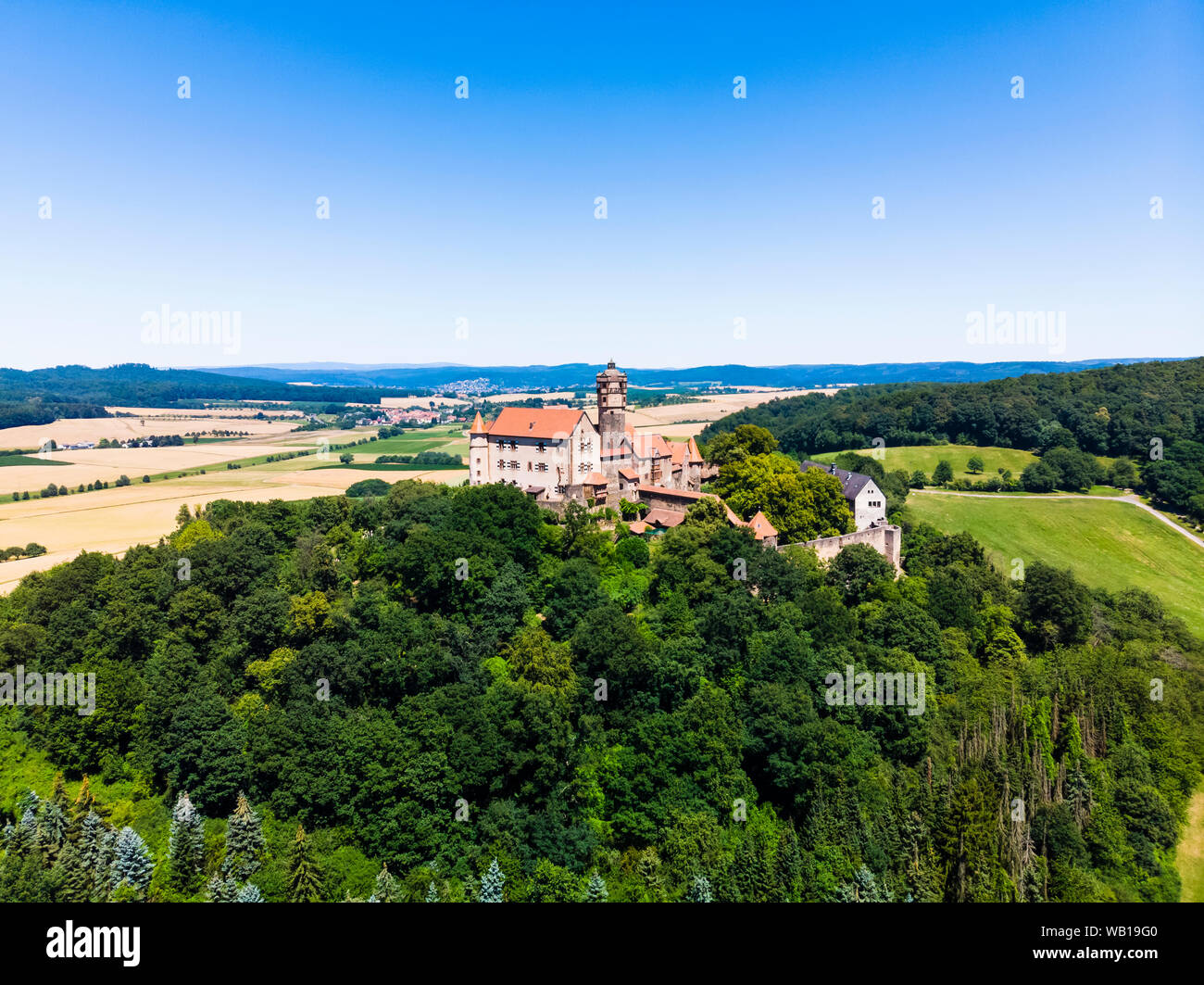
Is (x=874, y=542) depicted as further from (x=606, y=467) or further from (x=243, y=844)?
(x=243, y=844)

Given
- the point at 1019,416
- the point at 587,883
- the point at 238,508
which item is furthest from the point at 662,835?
the point at 1019,416

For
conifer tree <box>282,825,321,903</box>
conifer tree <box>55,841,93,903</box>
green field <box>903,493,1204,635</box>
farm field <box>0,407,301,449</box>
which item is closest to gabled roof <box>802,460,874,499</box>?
green field <box>903,493,1204,635</box>

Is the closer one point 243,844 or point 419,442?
point 243,844

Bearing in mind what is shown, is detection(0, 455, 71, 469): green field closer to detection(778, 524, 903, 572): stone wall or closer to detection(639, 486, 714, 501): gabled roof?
detection(639, 486, 714, 501): gabled roof

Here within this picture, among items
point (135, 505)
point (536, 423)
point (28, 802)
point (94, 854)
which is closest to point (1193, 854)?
point (94, 854)

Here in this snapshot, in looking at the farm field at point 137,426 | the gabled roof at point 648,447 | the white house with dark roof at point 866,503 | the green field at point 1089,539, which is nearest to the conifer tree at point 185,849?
the gabled roof at point 648,447
